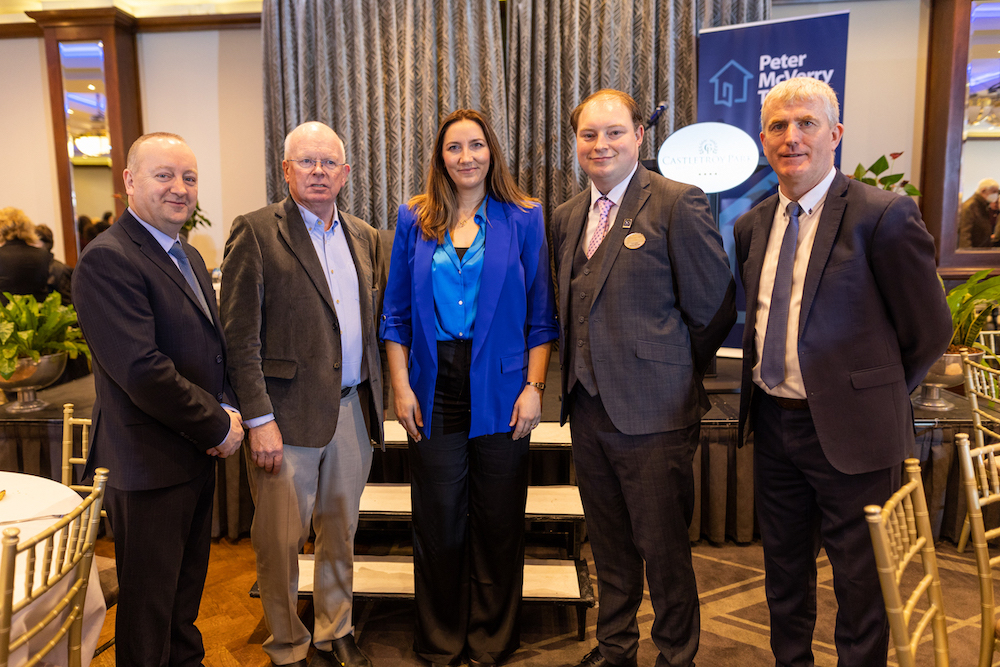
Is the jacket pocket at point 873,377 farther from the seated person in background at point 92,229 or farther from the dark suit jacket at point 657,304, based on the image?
the seated person in background at point 92,229

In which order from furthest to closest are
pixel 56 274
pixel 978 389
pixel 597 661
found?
1. pixel 56 274
2. pixel 978 389
3. pixel 597 661

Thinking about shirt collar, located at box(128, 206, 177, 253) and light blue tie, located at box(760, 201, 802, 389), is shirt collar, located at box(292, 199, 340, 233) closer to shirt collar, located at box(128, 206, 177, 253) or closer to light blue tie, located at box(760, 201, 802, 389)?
shirt collar, located at box(128, 206, 177, 253)

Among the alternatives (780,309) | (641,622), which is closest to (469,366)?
(780,309)

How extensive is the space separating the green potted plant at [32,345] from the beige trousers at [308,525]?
1721mm

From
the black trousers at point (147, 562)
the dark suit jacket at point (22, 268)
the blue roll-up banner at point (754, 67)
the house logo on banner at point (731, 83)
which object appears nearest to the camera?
the black trousers at point (147, 562)

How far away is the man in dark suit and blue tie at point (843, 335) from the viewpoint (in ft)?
4.97

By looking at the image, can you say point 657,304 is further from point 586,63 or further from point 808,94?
point 586,63

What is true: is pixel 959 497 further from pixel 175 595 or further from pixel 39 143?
pixel 39 143

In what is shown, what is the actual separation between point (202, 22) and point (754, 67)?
383 cm

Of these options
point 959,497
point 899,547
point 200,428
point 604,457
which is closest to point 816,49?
point 959,497

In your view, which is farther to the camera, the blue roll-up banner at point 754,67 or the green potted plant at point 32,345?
the blue roll-up banner at point 754,67

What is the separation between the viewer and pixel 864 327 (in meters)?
1.54

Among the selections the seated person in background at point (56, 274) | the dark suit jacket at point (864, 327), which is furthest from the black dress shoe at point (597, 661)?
the seated person in background at point (56, 274)

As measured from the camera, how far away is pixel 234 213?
480 cm
